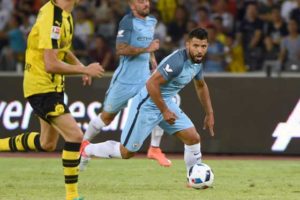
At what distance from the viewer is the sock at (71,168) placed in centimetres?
981

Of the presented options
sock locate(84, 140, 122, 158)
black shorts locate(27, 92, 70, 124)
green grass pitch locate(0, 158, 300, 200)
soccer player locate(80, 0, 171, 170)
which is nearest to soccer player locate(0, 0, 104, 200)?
black shorts locate(27, 92, 70, 124)

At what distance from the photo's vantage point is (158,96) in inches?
414

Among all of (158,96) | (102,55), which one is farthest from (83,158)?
(102,55)

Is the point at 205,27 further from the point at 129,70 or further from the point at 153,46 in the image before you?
the point at 153,46

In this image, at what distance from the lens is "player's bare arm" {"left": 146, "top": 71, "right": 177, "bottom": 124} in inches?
413

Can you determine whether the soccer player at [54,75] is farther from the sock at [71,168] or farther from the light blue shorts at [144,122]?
the light blue shorts at [144,122]

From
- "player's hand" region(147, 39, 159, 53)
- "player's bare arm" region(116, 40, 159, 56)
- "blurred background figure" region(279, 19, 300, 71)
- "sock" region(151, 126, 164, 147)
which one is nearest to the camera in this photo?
"player's hand" region(147, 39, 159, 53)

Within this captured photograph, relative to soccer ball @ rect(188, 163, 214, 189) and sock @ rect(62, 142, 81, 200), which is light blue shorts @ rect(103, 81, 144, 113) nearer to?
soccer ball @ rect(188, 163, 214, 189)

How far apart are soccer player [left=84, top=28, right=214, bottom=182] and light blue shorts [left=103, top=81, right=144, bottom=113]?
1665 millimetres

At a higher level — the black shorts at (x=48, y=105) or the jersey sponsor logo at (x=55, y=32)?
the jersey sponsor logo at (x=55, y=32)

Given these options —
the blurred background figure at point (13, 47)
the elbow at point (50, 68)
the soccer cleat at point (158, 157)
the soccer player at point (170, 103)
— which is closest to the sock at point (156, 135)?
the soccer cleat at point (158, 157)

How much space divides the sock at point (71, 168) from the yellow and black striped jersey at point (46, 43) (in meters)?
0.65

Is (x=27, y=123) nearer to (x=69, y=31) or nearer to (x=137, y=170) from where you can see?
(x=137, y=170)

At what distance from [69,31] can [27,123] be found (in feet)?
20.1
